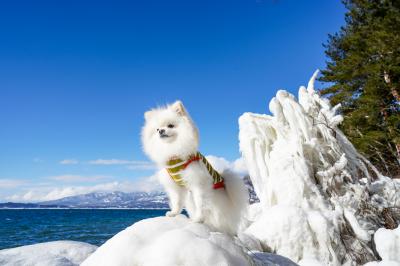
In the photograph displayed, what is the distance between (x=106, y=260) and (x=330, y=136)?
8.03m

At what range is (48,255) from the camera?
6.62 m

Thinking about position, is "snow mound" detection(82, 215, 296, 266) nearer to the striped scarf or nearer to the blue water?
the striped scarf

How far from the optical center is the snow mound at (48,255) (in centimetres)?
623

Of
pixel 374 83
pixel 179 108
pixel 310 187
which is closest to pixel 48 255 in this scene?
pixel 179 108

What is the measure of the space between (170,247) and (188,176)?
75 cm

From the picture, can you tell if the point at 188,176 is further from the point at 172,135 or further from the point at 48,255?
the point at 48,255

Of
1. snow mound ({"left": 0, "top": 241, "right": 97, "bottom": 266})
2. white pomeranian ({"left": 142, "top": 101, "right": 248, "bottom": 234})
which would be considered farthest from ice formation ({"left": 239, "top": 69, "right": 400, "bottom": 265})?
white pomeranian ({"left": 142, "top": 101, "right": 248, "bottom": 234})

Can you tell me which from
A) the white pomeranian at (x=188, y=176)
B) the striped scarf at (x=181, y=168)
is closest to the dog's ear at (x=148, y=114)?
the white pomeranian at (x=188, y=176)

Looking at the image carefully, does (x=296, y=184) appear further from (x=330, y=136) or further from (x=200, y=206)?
(x=200, y=206)

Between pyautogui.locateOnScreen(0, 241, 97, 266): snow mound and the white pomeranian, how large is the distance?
366 cm

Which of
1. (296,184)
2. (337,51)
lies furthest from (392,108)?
(296,184)

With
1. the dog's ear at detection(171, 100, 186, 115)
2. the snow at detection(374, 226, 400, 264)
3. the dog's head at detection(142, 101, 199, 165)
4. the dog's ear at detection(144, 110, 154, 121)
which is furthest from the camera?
the snow at detection(374, 226, 400, 264)

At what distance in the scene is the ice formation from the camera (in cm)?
756

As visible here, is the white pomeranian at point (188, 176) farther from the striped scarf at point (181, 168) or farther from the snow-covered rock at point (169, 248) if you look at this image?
the snow-covered rock at point (169, 248)
